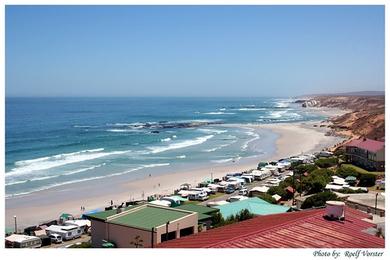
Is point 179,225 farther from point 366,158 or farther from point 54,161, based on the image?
point 54,161

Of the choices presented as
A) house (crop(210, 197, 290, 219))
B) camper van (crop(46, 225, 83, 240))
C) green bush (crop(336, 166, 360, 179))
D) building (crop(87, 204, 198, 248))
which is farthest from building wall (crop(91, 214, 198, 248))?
green bush (crop(336, 166, 360, 179))

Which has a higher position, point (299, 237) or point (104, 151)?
point (299, 237)

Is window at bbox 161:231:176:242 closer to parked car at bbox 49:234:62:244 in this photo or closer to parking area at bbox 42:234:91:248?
parking area at bbox 42:234:91:248

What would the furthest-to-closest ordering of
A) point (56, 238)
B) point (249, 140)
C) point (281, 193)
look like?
point (249, 140)
point (281, 193)
point (56, 238)

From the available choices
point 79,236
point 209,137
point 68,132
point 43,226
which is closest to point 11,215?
point 43,226

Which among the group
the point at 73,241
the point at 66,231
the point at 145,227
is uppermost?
the point at 145,227

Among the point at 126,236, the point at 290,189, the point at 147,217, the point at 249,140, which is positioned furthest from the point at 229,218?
the point at 249,140
